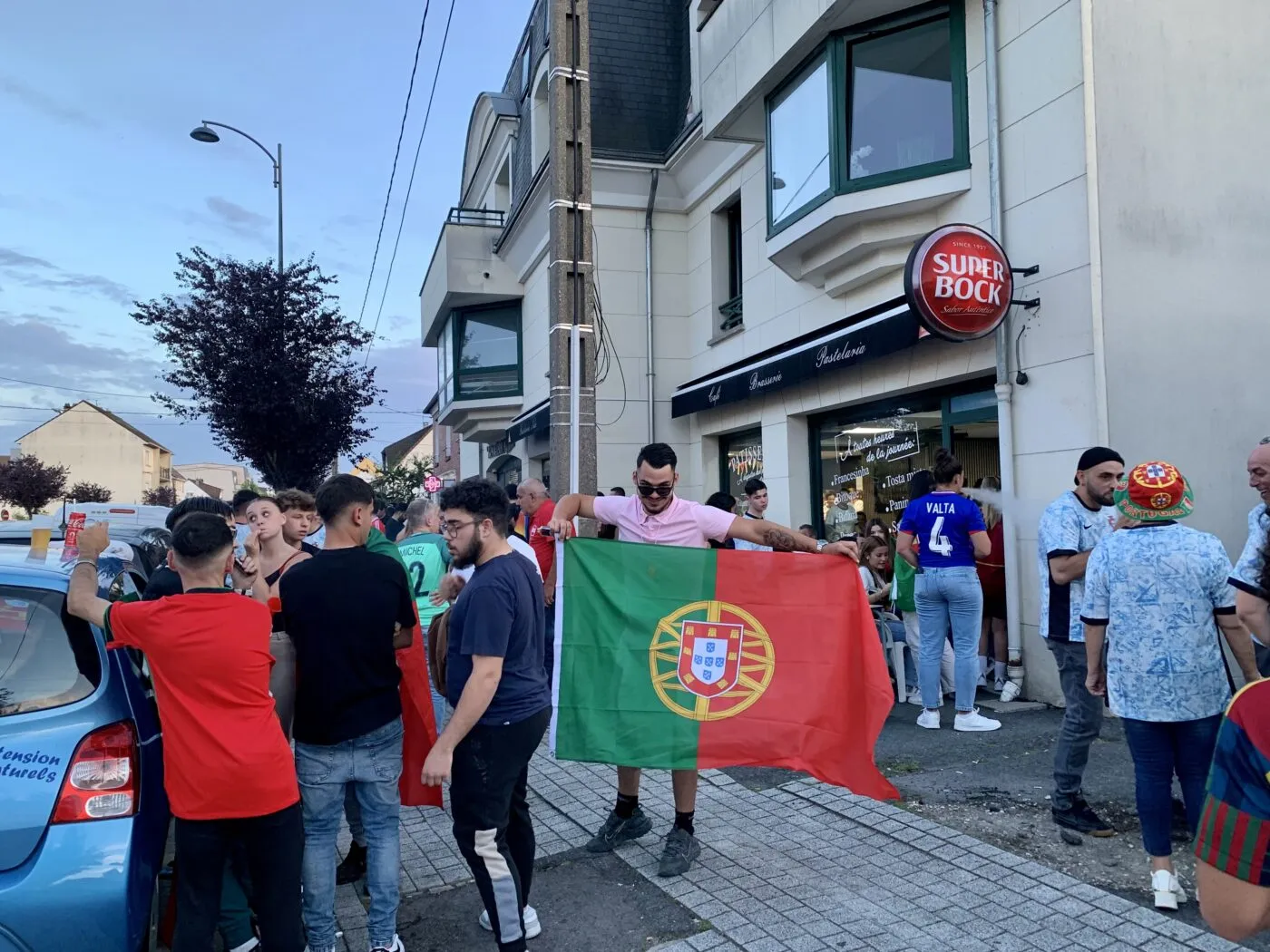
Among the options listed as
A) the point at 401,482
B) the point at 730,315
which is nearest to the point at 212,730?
the point at 730,315

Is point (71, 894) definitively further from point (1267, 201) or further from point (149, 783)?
point (1267, 201)

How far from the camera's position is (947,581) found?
261 inches

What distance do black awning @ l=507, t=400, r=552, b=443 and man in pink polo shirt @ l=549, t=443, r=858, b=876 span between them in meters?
10.6

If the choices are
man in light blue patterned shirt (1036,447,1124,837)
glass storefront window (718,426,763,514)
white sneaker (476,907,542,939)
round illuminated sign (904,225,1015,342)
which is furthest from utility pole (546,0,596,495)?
glass storefront window (718,426,763,514)

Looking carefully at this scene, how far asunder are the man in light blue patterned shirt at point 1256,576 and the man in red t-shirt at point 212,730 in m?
2.99

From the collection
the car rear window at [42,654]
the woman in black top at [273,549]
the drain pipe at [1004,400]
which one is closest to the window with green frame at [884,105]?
the drain pipe at [1004,400]

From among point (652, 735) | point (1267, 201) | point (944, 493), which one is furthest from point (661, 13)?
point (652, 735)

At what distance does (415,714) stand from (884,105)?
7.96 metres

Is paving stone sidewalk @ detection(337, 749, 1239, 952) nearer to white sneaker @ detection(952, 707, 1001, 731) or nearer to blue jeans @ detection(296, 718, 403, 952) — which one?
blue jeans @ detection(296, 718, 403, 952)

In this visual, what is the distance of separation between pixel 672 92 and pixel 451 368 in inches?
328

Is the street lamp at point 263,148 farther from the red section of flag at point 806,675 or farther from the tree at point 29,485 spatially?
the tree at point 29,485

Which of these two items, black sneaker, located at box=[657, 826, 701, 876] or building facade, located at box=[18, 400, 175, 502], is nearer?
black sneaker, located at box=[657, 826, 701, 876]

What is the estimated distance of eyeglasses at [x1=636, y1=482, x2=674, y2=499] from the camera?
14.8ft

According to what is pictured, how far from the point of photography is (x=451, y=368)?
21.0 m
